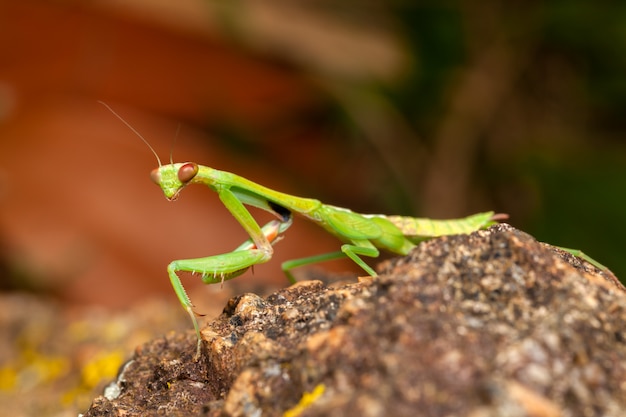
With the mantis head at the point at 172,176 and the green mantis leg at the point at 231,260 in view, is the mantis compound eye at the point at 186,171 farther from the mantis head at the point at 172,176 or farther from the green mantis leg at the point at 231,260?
the green mantis leg at the point at 231,260

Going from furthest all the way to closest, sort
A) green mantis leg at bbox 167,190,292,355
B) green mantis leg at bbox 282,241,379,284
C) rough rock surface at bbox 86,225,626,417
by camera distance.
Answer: green mantis leg at bbox 282,241,379,284 < green mantis leg at bbox 167,190,292,355 < rough rock surface at bbox 86,225,626,417

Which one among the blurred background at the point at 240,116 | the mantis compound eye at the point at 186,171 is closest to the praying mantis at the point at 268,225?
the mantis compound eye at the point at 186,171

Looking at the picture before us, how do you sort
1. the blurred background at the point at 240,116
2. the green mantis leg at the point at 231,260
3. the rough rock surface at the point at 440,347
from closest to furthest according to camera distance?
the rough rock surface at the point at 440,347, the green mantis leg at the point at 231,260, the blurred background at the point at 240,116

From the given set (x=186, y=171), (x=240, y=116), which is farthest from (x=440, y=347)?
(x=240, y=116)

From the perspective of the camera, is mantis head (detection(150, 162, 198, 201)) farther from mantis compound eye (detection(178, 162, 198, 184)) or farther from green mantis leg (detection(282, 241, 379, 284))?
green mantis leg (detection(282, 241, 379, 284))

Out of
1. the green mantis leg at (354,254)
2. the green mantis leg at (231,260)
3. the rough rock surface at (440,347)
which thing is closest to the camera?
the rough rock surface at (440,347)

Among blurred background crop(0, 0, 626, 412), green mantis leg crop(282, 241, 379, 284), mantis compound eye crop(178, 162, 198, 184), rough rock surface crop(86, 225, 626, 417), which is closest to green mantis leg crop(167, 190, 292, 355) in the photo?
mantis compound eye crop(178, 162, 198, 184)
